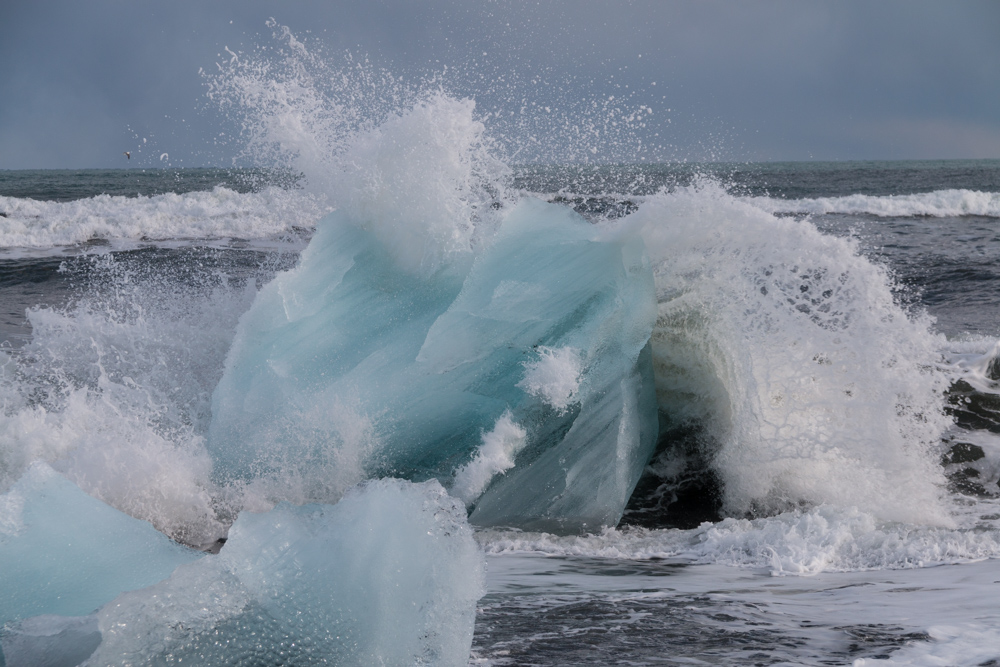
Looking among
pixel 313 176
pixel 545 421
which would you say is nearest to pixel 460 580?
pixel 545 421

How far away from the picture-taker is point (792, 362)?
14.8ft

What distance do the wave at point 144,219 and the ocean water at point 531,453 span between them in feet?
30.6

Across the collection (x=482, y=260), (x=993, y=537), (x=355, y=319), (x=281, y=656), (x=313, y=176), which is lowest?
(x=993, y=537)

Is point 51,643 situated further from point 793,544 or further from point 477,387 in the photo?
point 793,544

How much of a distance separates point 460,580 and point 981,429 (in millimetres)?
4801

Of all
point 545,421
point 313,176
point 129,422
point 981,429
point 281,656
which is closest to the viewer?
point 281,656

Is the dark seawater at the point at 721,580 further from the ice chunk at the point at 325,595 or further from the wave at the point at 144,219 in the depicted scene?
the wave at the point at 144,219

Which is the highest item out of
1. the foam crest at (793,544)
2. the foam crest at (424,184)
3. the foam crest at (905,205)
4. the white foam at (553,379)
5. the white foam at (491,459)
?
the foam crest at (905,205)

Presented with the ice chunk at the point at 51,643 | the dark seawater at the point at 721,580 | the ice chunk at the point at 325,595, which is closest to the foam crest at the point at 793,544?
the dark seawater at the point at 721,580

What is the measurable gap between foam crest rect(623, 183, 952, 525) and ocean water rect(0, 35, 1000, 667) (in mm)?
15

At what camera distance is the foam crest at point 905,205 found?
20.7 metres

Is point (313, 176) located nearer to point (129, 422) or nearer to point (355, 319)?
point (355, 319)

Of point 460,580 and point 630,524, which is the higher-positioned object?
point 460,580

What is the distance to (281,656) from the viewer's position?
1993 mm
